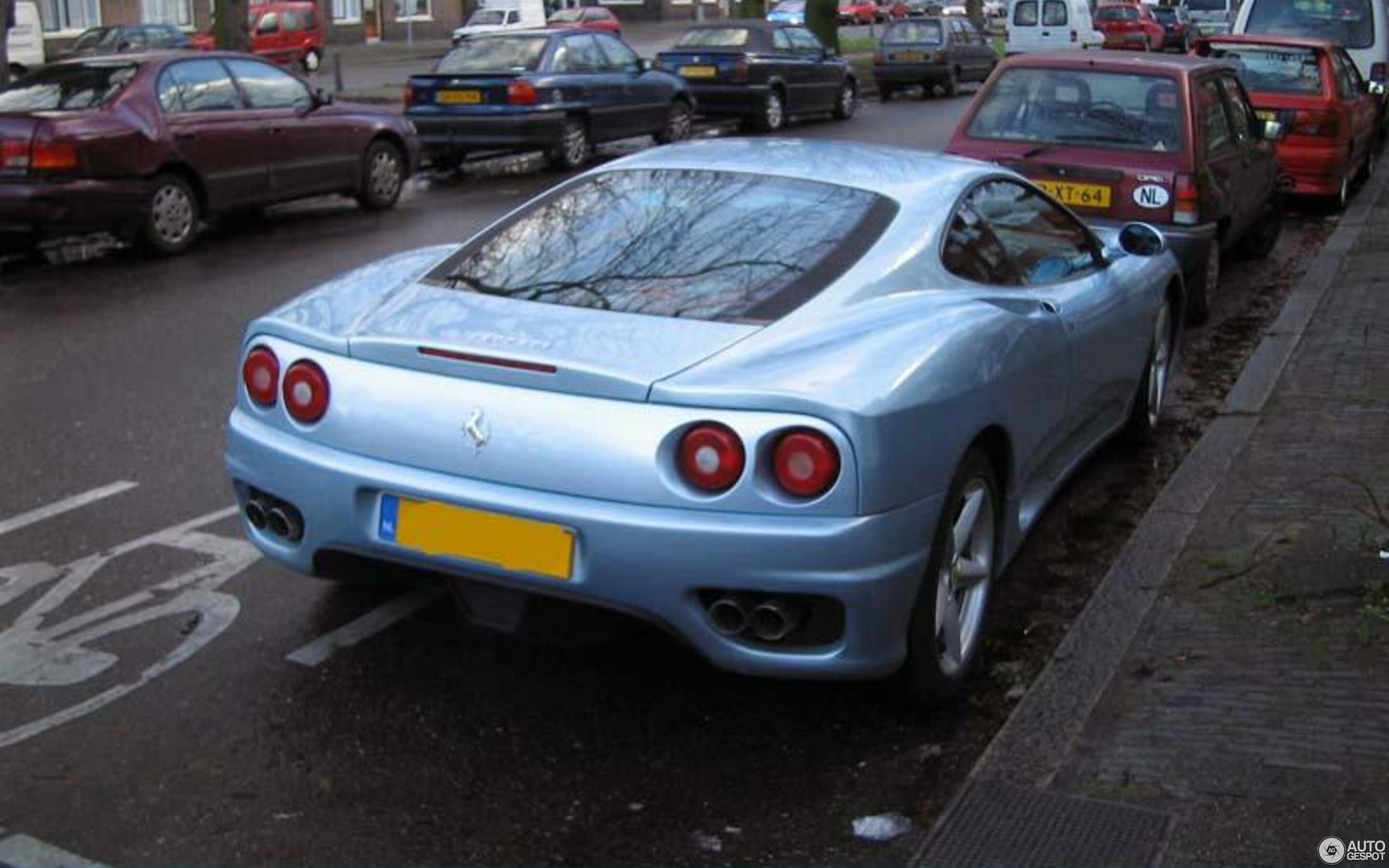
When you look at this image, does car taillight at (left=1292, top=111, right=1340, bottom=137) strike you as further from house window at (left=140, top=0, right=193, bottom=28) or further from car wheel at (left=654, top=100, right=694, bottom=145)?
house window at (left=140, top=0, right=193, bottom=28)

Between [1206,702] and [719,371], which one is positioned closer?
[719,371]

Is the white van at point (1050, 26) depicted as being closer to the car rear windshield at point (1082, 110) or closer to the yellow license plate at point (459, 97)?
the yellow license plate at point (459, 97)

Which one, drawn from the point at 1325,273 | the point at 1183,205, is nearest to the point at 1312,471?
the point at 1183,205

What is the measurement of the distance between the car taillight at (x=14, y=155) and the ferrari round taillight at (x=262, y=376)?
7.40m

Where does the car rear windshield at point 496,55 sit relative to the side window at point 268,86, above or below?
above

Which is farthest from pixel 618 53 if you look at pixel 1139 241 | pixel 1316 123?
pixel 1139 241

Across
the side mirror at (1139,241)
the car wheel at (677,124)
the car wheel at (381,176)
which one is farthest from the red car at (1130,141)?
the car wheel at (677,124)

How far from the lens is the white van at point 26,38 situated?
33906 mm

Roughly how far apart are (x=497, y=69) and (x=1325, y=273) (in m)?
9.44

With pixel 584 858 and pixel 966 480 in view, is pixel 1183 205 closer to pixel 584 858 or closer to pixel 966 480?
pixel 966 480

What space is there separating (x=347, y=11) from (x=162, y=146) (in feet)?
133

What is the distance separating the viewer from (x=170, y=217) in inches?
465

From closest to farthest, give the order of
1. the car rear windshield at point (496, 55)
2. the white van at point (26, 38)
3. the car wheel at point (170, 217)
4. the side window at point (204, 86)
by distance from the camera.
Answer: the car wheel at point (170, 217), the side window at point (204, 86), the car rear windshield at point (496, 55), the white van at point (26, 38)

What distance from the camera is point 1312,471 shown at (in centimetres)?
626
